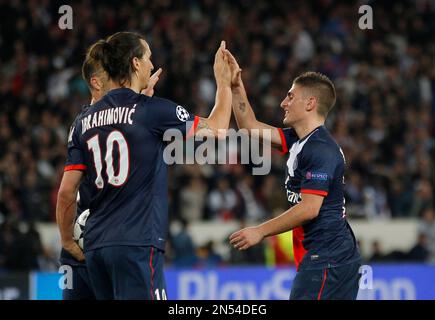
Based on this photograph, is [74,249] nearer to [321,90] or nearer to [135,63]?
[135,63]

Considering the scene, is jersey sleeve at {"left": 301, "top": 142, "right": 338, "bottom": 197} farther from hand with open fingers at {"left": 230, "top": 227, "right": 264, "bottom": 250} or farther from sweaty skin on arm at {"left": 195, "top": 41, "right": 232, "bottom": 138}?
sweaty skin on arm at {"left": 195, "top": 41, "right": 232, "bottom": 138}

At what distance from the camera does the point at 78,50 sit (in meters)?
16.8

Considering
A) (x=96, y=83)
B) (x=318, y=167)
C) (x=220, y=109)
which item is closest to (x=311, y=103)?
(x=318, y=167)

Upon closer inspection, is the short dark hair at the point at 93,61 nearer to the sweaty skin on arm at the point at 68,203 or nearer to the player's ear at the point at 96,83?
the player's ear at the point at 96,83

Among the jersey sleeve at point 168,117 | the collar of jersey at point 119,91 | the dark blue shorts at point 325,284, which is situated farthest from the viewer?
the dark blue shorts at point 325,284

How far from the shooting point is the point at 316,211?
19.8 ft

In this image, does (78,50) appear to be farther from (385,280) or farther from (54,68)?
(385,280)

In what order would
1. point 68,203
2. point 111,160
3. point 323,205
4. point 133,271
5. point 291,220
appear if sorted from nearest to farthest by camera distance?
point 133,271 → point 111,160 → point 68,203 → point 291,220 → point 323,205

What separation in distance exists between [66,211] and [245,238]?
1.15m

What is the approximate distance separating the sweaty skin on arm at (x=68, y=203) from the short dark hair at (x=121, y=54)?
0.66m

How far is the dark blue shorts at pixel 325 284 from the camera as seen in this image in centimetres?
607

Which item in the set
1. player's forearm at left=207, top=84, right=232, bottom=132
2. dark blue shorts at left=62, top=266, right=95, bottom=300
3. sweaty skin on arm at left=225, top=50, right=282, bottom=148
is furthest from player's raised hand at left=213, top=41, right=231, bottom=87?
dark blue shorts at left=62, top=266, right=95, bottom=300

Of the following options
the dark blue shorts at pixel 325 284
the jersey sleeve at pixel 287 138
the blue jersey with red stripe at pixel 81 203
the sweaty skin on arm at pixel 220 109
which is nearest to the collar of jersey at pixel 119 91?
the sweaty skin on arm at pixel 220 109

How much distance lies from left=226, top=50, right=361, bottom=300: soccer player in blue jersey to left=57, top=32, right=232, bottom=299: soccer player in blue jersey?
24.8 inches
